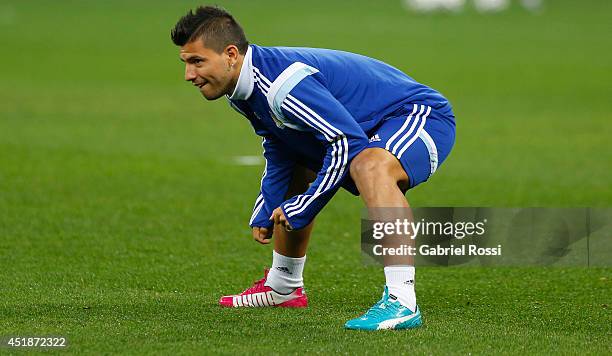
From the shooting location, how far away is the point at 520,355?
5551 mm

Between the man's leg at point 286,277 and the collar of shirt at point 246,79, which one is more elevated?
the collar of shirt at point 246,79

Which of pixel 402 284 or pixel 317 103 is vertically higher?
pixel 317 103

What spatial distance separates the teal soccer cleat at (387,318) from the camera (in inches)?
237

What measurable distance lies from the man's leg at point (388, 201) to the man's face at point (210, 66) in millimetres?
770

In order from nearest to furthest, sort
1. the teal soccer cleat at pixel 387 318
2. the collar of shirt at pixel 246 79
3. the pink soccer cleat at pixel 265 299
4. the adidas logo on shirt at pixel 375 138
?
the teal soccer cleat at pixel 387 318 < the collar of shirt at pixel 246 79 < the adidas logo on shirt at pixel 375 138 < the pink soccer cleat at pixel 265 299

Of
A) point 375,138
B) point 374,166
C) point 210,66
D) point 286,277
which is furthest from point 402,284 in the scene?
point 210,66

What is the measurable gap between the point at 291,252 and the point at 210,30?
57.7 inches

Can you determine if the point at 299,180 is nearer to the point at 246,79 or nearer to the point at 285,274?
the point at 285,274

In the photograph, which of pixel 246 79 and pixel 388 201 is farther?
pixel 246 79

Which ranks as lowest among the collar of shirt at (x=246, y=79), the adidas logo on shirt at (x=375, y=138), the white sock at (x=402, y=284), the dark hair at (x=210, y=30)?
the white sock at (x=402, y=284)

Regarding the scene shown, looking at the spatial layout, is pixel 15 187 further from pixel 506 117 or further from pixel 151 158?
pixel 506 117

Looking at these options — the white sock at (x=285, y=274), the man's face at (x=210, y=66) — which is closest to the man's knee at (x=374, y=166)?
the man's face at (x=210, y=66)

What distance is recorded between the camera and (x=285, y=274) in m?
6.98

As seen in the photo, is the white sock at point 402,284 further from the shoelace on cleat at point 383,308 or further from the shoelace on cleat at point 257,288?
the shoelace on cleat at point 257,288
